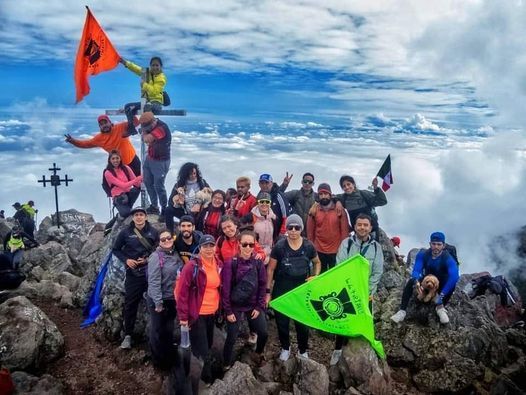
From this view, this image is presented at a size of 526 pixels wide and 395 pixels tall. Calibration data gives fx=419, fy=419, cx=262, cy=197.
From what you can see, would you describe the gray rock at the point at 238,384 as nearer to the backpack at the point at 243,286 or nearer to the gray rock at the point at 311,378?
the gray rock at the point at 311,378

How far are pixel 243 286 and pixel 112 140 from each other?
861cm

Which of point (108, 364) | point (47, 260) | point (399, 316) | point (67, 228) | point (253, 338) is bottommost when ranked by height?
point (67, 228)

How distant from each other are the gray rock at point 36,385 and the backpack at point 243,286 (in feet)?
16.2

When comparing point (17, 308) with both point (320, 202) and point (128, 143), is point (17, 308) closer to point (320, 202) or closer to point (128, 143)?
point (128, 143)

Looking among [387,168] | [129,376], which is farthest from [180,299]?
[387,168]

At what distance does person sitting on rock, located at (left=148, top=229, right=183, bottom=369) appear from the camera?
30.1ft

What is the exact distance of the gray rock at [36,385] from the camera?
9637 millimetres

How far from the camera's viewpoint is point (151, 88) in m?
14.6

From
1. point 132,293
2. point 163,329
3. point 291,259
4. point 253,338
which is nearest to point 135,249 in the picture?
point 132,293

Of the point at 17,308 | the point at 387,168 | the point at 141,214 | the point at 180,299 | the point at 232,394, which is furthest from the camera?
the point at 387,168

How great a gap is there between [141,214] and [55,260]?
1099 cm

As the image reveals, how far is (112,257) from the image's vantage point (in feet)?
42.3

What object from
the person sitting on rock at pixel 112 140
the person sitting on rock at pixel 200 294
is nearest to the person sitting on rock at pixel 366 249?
the person sitting on rock at pixel 200 294

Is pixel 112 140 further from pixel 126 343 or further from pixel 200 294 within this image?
pixel 200 294
